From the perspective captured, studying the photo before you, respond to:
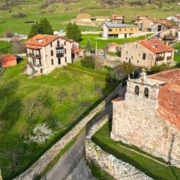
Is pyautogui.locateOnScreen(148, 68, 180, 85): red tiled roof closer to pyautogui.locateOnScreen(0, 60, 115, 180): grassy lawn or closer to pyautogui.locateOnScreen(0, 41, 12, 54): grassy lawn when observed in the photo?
pyautogui.locateOnScreen(0, 60, 115, 180): grassy lawn

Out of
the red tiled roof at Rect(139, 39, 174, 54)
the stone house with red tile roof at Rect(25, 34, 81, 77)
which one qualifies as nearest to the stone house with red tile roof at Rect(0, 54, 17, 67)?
the stone house with red tile roof at Rect(25, 34, 81, 77)

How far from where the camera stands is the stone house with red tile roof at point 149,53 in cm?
5125

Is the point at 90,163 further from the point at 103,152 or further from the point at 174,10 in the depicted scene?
the point at 174,10

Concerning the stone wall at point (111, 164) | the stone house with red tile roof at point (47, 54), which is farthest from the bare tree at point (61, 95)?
the stone wall at point (111, 164)

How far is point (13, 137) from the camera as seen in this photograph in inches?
1251

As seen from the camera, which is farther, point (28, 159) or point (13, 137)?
point (13, 137)

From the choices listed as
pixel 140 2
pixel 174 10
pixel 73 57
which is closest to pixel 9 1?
pixel 140 2

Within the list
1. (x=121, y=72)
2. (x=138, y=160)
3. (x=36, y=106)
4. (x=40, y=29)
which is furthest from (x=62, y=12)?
(x=138, y=160)

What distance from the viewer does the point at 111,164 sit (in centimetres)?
2247

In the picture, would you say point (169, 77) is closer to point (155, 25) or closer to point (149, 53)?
point (149, 53)

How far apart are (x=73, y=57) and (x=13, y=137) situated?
33846 mm

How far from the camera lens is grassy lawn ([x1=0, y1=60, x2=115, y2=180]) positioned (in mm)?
28516

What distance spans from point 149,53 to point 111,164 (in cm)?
3333

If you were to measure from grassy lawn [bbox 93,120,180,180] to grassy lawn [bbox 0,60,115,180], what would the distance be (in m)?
7.02
